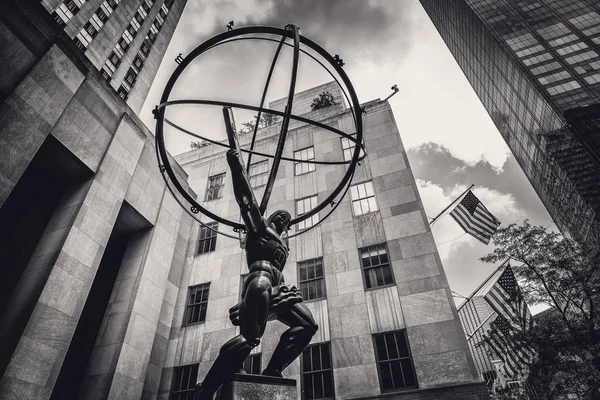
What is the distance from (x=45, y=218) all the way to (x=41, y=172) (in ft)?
5.88

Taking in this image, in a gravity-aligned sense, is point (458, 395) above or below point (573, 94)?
below

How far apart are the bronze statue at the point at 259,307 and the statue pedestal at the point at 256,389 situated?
0.37 ft

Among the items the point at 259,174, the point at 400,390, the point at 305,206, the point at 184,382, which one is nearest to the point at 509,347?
the point at 400,390

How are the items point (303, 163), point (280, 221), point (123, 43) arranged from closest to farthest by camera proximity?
1. point (280, 221)
2. point (303, 163)
3. point (123, 43)

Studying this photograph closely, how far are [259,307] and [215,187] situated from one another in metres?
17.9

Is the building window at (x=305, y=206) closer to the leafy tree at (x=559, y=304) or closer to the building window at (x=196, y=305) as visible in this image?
the building window at (x=196, y=305)

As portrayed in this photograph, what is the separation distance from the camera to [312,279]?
48.3 feet

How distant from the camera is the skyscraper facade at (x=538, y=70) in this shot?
3805 centimetres

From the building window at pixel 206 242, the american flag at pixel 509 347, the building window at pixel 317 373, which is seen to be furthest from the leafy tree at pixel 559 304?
the building window at pixel 206 242

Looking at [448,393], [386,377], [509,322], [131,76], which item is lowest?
[448,393]

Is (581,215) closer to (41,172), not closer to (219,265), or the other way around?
(219,265)

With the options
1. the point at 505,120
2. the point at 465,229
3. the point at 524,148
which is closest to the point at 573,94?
the point at 524,148

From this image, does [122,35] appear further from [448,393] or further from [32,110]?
[448,393]

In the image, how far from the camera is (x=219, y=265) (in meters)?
16.7
